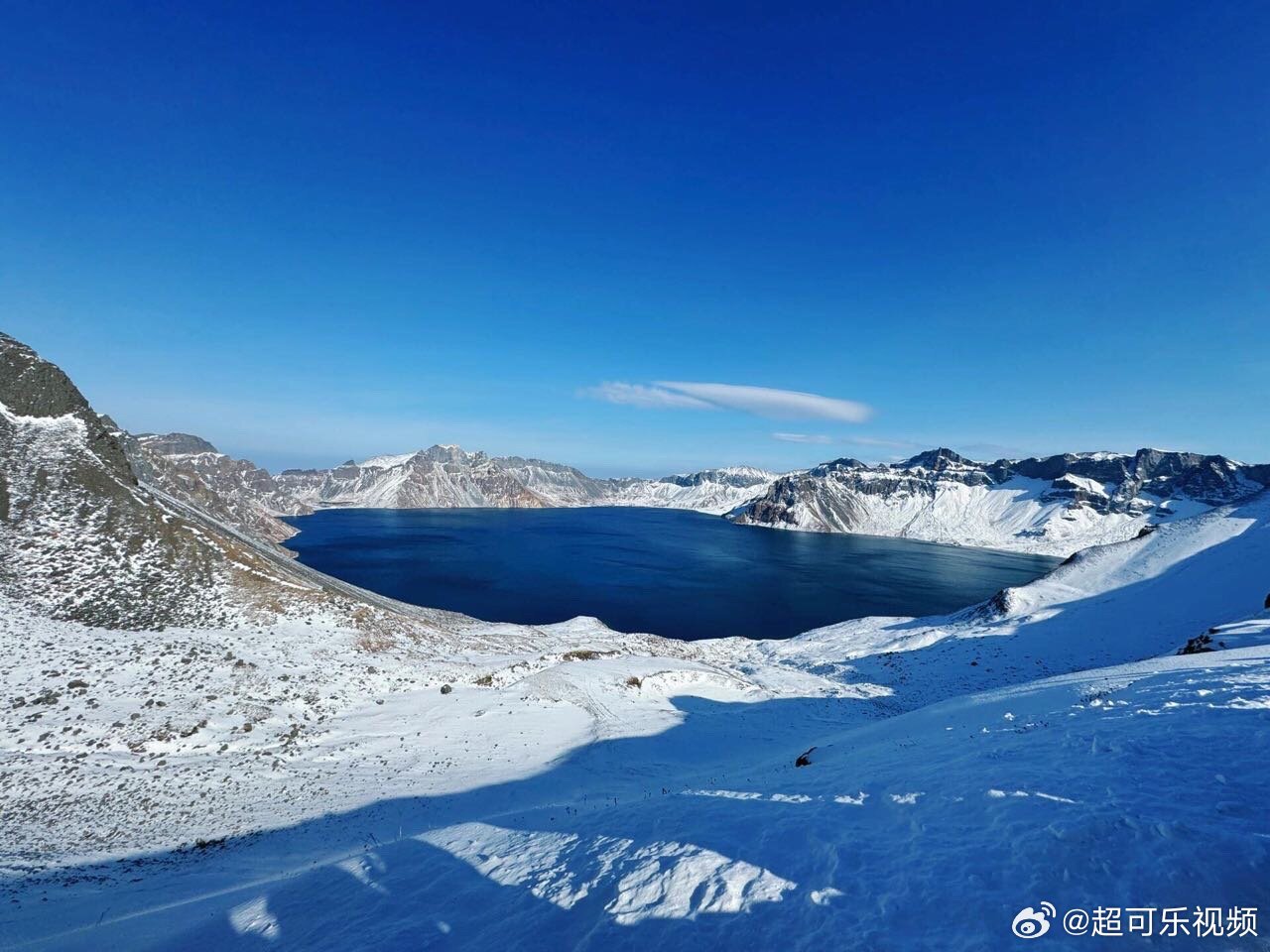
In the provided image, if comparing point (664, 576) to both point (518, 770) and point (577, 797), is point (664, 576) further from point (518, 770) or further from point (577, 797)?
point (577, 797)

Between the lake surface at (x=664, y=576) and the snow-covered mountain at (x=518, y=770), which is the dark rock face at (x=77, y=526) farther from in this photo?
the lake surface at (x=664, y=576)

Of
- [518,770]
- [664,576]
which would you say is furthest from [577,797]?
[664,576]

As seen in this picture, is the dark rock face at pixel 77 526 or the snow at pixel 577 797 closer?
the snow at pixel 577 797

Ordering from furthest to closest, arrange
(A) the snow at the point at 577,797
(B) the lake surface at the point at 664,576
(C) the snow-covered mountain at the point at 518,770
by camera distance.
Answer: (B) the lake surface at the point at 664,576, (C) the snow-covered mountain at the point at 518,770, (A) the snow at the point at 577,797

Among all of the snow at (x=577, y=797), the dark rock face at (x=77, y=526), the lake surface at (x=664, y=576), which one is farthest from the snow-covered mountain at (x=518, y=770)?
the lake surface at (x=664, y=576)

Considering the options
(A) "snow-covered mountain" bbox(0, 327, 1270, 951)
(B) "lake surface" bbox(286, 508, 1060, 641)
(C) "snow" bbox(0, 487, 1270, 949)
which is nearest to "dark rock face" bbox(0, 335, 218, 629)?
(A) "snow-covered mountain" bbox(0, 327, 1270, 951)

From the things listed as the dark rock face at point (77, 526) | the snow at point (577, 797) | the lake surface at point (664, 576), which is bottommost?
the lake surface at point (664, 576)
